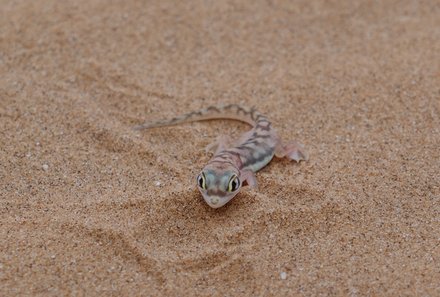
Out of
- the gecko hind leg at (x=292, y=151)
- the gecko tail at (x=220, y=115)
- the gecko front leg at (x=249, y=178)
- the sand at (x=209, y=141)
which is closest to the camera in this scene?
the sand at (x=209, y=141)

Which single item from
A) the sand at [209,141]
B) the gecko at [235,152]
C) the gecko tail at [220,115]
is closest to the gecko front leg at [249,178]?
the gecko at [235,152]

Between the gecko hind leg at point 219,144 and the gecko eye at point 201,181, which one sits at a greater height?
the gecko eye at point 201,181

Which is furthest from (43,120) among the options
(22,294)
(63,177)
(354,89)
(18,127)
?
(354,89)

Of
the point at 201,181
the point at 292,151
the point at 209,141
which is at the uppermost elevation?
the point at 201,181

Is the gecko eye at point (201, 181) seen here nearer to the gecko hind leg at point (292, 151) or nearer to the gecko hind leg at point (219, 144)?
the gecko hind leg at point (219, 144)

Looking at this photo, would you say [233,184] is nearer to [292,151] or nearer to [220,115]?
[292,151]

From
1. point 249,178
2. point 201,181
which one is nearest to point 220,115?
point 249,178
